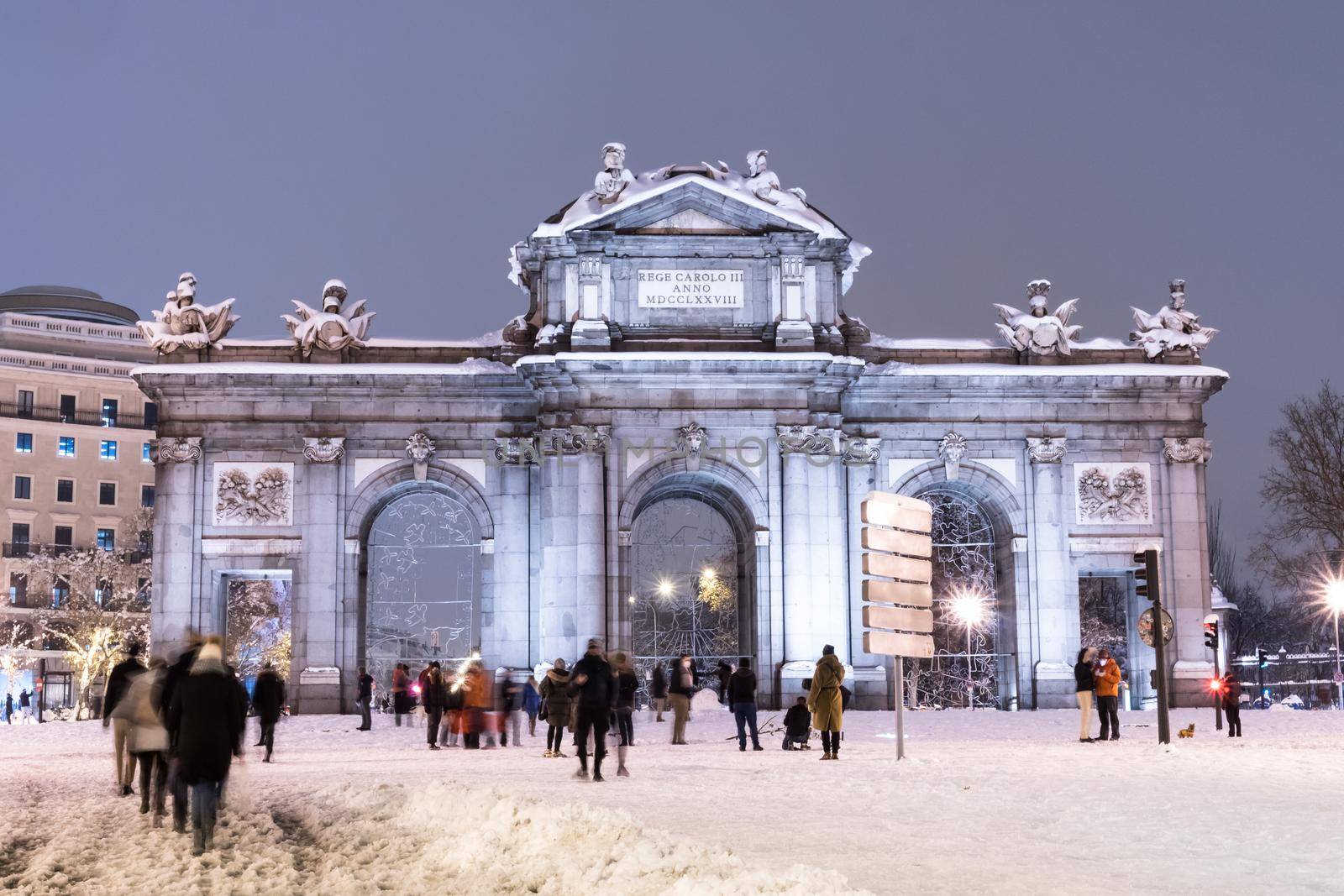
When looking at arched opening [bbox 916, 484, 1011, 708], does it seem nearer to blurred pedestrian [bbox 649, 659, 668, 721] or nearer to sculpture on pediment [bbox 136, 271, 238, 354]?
blurred pedestrian [bbox 649, 659, 668, 721]

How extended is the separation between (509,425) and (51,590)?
133 feet

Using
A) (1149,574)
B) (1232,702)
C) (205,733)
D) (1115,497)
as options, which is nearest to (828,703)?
(1149,574)

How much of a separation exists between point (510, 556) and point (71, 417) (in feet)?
157

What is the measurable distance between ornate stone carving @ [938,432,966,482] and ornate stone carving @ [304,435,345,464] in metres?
15.7

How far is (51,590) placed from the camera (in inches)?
3103

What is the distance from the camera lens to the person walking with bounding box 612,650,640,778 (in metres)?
22.6

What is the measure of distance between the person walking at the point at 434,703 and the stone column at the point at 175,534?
15.6m

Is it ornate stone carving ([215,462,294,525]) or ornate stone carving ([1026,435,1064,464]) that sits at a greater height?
ornate stone carving ([1026,435,1064,464])

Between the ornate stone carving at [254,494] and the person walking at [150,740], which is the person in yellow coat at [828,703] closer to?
the person walking at [150,740]

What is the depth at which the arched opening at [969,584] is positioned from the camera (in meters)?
48.0

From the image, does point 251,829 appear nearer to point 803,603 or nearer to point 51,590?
point 803,603

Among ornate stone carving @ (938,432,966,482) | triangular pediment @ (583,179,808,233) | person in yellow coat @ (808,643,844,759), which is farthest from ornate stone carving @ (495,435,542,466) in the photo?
person in yellow coat @ (808,643,844,759)

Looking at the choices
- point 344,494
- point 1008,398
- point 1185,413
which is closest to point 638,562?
point 344,494

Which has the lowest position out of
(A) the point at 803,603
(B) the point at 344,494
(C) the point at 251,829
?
(C) the point at 251,829
